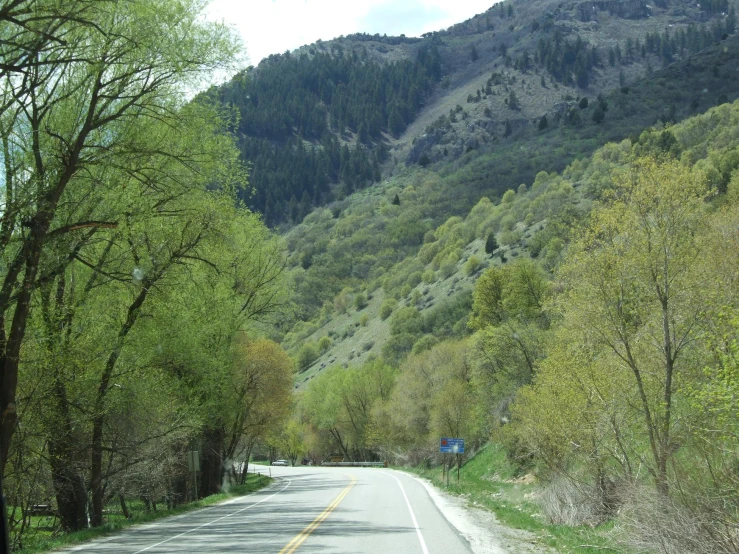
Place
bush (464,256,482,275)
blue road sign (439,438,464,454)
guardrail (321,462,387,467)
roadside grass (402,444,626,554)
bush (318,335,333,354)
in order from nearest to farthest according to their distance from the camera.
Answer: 1. roadside grass (402,444,626,554)
2. blue road sign (439,438,464,454)
3. guardrail (321,462,387,467)
4. bush (464,256,482,275)
5. bush (318,335,333,354)

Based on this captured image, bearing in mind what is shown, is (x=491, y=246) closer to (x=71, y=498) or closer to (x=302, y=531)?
(x=71, y=498)

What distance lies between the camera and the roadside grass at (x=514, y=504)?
1650cm

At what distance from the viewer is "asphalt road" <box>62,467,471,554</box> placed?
14938 mm

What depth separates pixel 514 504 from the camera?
96.3ft

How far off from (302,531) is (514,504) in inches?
546

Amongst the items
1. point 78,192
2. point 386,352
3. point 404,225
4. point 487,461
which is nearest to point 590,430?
point 78,192

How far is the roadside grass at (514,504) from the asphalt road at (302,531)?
215cm

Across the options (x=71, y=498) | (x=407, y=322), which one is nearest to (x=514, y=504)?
(x=71, y=498)

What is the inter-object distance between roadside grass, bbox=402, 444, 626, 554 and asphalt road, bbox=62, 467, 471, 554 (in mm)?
2154

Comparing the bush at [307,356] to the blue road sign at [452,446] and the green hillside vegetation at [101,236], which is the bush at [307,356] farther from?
the green hillside vegetation at [101,236]

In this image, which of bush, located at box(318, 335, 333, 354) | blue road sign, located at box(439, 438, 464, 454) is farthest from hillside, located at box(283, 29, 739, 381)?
blue road sign, located at box(439, 438, 464, 454)

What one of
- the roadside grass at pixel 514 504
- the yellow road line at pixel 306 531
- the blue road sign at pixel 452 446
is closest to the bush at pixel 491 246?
the roadside grass at pixel 514 504

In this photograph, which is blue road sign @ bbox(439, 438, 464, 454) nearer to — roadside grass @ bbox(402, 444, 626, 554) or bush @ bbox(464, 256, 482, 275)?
roadside grass @ bbox(402, 444, 626, 554)

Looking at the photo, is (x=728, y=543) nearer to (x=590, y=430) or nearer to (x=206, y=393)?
(x=590, y=430)
